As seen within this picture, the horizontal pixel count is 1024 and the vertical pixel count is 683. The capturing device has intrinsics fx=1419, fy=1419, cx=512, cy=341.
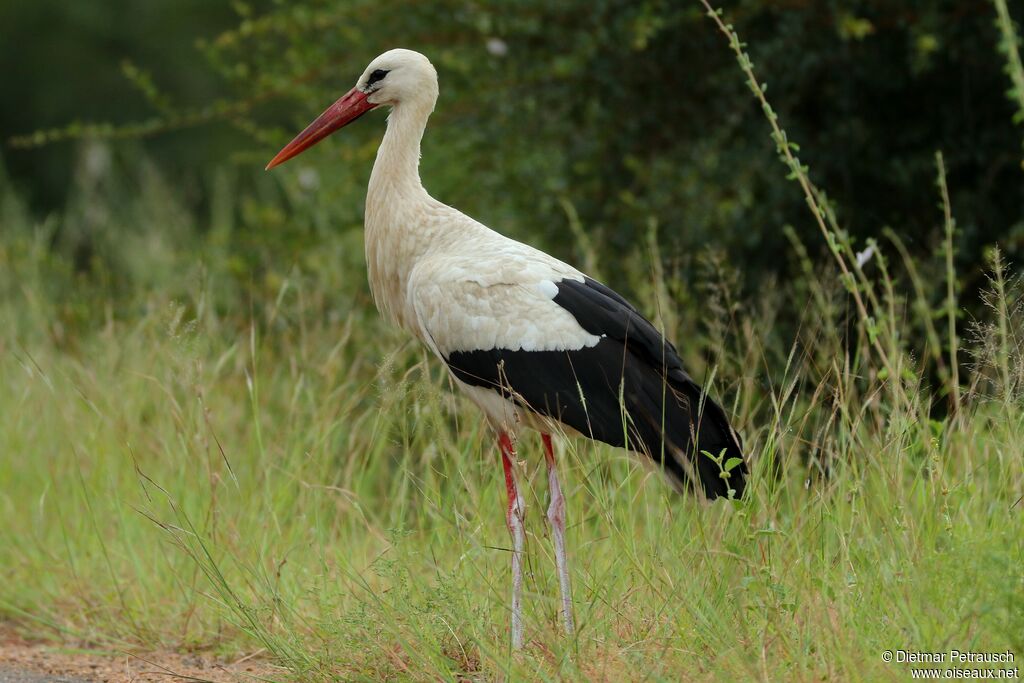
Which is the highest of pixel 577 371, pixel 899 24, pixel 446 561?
pixel 899 24

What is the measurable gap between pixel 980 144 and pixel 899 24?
0.72 metres

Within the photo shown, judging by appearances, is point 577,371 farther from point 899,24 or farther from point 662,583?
point 899,24

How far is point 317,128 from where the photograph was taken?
16.5ft

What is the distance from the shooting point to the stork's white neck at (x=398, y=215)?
4.63 metres

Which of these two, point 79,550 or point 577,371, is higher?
point 577,371

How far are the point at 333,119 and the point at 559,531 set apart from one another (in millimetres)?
1814

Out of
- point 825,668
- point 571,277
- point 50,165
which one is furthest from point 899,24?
point 50,165

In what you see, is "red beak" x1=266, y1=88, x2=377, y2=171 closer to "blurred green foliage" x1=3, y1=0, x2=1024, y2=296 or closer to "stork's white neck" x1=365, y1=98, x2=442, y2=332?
"stork's white neck" x1=365, y1=98, x2=442, y2=332

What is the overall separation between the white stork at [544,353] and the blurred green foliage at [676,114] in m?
1.94

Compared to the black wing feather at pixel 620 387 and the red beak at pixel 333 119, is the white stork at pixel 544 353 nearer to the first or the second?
the black wing feather at pixel 620 387

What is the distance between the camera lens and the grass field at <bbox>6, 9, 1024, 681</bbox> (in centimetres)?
331

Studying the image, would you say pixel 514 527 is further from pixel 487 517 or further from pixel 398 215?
pixel 398 215

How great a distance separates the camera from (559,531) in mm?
4043

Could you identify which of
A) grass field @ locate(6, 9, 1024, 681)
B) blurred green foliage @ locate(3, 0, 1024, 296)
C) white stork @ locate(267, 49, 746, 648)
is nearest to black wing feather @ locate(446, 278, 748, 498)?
white stork @ locate(267, 49, 746, 648)
